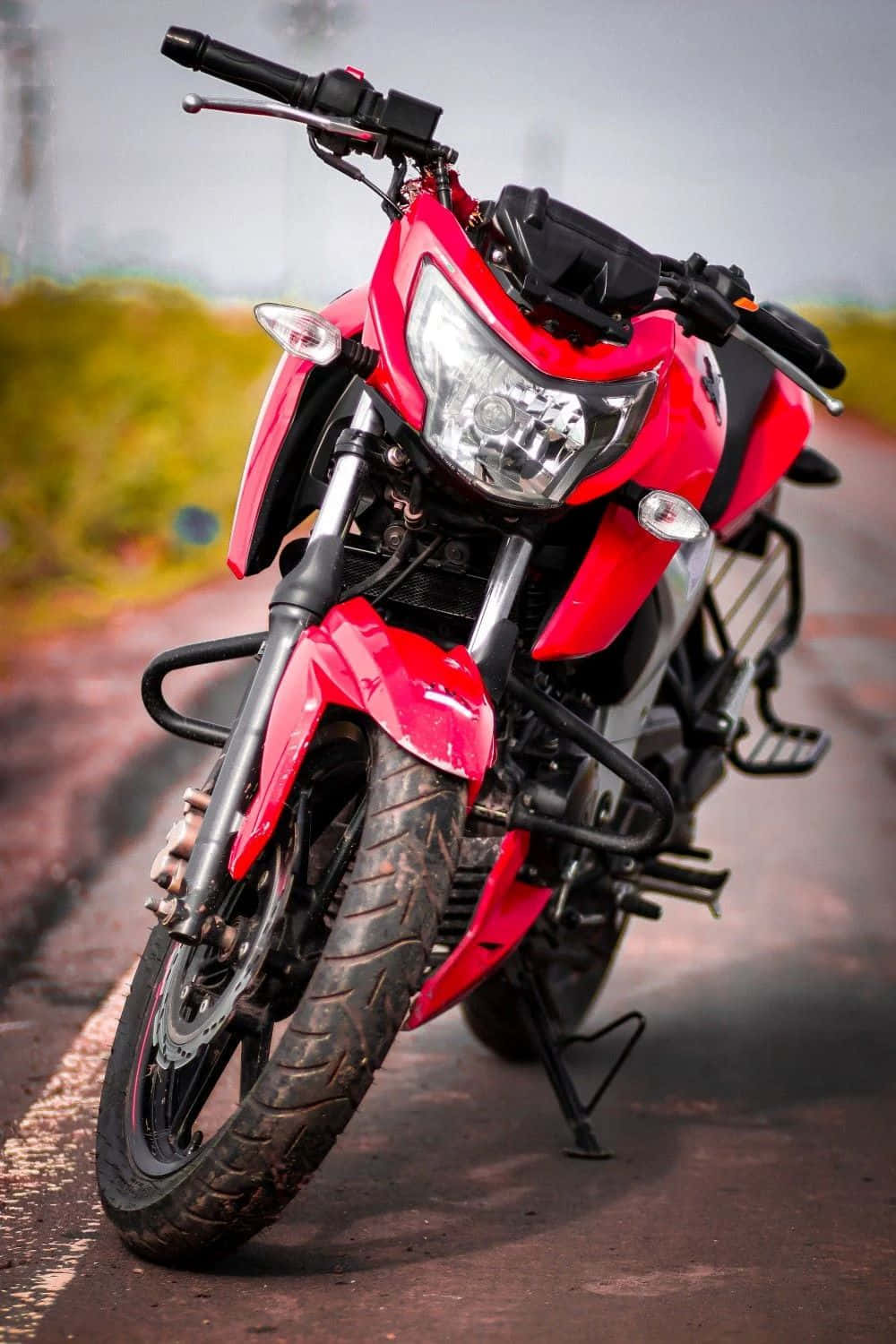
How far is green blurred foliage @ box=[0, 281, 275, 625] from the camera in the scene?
14.5 meters

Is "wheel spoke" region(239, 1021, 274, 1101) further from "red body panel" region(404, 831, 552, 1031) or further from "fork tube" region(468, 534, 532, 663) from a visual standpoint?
"fork tube" region(468, 534, 532, 663)

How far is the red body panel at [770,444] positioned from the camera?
168 inches

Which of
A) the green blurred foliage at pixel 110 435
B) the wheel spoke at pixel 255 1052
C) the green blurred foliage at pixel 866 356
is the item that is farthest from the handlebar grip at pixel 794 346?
the green blurred foliage at pixel 866 356

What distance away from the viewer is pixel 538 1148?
3.96 metres

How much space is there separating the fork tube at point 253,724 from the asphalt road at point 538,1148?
624mm


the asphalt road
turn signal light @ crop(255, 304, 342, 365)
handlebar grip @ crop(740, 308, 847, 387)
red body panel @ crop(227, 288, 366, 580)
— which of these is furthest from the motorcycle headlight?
the asphalt road

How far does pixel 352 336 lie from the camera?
130 inches

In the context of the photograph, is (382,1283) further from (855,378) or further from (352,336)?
(855,378)

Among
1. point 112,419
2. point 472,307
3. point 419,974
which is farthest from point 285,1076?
point 112,419

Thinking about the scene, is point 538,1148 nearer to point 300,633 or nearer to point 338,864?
point 338,864

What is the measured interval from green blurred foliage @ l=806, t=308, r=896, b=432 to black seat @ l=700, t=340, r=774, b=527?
29058 mm

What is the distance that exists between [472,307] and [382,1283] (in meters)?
1.64

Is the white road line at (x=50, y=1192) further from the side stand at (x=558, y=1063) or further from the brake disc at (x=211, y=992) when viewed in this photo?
the side stand at (x=558, y=1063)

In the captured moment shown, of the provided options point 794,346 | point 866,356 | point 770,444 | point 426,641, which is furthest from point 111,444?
point 866,356
